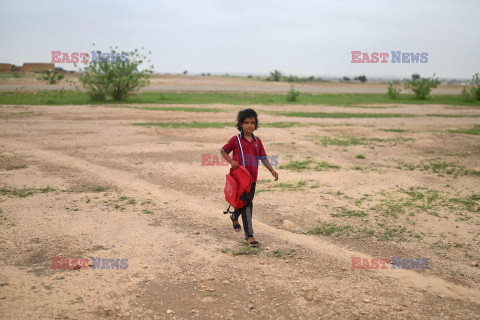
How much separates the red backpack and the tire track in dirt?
703 millimetres

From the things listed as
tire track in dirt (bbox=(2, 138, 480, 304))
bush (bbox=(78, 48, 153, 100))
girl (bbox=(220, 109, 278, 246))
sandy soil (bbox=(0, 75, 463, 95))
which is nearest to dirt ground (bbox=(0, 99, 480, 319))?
tire track in dirt (bbox=(2, 138, 480, 304))

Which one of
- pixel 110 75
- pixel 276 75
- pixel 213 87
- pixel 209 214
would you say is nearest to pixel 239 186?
pixel 209 214

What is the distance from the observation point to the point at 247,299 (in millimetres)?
3990

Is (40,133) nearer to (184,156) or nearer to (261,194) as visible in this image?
(184,156)

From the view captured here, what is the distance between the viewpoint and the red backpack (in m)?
4.98

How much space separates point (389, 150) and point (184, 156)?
563cm

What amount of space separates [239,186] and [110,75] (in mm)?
20943

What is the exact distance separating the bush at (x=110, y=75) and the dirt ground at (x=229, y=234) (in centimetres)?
1270

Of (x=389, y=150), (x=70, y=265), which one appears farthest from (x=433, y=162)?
(x=70, y=265)

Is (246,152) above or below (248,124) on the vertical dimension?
below

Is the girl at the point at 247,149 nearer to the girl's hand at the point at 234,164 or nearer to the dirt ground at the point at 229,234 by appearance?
the girl's hand at the point at 234,164

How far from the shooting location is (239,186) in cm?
504

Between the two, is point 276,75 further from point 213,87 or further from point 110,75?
point 110,75

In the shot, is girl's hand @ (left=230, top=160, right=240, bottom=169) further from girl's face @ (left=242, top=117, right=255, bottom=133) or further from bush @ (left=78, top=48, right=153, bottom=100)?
bush @ (left=78, top=48, right=153, bottom=100)
